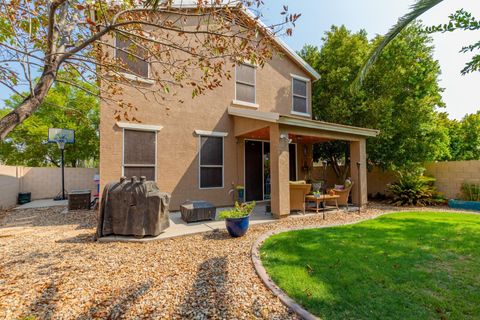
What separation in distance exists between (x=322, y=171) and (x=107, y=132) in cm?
1202

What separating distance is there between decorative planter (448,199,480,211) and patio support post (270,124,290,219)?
814 cm

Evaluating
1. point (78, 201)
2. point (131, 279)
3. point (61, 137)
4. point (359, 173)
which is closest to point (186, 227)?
point (131, 279)

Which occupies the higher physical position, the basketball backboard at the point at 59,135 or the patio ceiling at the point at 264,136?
the basketball backboard at the point at 59,135

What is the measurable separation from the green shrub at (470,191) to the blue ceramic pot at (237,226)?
10713 millimetres

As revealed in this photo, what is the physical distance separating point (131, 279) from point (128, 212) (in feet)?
7.07

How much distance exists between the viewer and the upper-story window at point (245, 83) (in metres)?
10.1

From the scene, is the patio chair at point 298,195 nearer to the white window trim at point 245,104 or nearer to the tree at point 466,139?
the white window trim at point 245,104

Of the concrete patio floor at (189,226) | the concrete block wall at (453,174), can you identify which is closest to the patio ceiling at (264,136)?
the concrete patio floor at (189,226)

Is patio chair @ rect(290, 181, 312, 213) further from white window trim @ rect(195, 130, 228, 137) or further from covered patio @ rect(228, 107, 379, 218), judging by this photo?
white window trim @ rect(195, 130, 228, 137)

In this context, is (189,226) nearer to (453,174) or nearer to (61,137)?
(61,137)

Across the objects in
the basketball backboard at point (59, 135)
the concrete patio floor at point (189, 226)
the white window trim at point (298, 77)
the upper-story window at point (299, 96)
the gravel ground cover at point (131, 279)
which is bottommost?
the gravel ground cover at point (131, 279)

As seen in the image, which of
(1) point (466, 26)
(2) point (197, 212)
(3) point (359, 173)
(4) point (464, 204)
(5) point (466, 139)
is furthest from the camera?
(5) point (466, 139)

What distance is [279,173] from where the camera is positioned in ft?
23.8

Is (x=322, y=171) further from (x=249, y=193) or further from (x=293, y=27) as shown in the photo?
(x=293, y=27)
